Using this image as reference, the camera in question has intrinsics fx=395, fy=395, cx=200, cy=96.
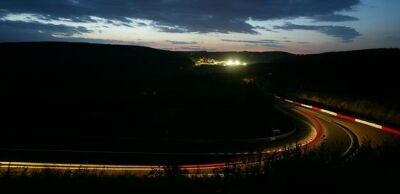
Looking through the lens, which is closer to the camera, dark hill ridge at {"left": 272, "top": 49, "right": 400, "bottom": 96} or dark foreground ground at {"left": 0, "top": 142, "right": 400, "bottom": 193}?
dark foreground ground at {"left": 0, "top": 142, "right": 400, "bottom": 193}

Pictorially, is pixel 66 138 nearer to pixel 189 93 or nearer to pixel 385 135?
pixel 189 93

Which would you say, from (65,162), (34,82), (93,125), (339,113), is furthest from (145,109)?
(34,82)

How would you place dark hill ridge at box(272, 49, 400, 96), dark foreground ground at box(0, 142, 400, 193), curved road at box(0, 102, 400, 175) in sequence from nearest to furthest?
dark foreground ground at box(0, 142, 400, 193) < curved road at box(0, 102, 400, 175) < dark hill ridge at box(272, 49, 400, 96)

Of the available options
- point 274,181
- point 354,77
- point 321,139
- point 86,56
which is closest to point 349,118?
point 321,139

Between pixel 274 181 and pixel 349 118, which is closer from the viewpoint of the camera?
pixel 274 181

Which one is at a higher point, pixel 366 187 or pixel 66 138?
pixel 366 187

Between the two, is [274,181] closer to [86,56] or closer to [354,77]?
[354,77]

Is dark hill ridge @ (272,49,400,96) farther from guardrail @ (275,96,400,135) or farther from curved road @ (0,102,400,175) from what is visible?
curved road @ (0,102,400,175)

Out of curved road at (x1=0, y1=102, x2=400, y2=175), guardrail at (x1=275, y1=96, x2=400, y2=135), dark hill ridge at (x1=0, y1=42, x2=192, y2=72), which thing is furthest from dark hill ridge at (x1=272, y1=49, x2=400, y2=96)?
dark hill ridge at (x1=0, y1=42, x2=192, y2=72)
